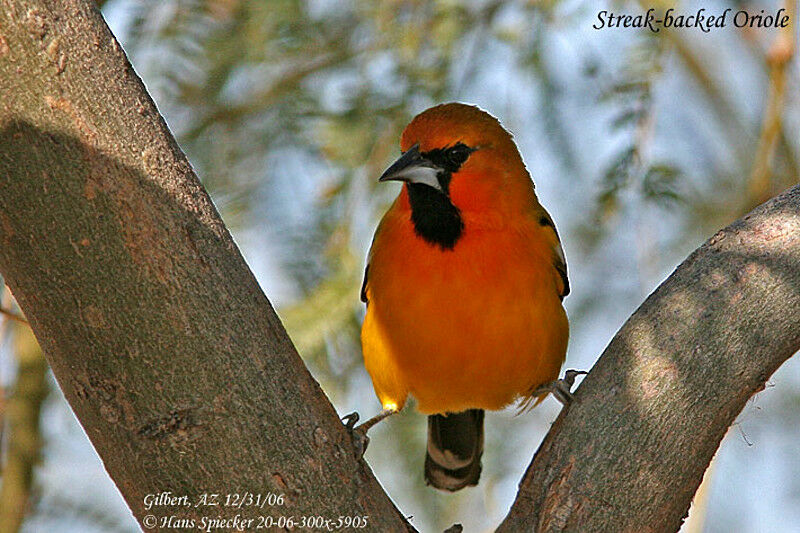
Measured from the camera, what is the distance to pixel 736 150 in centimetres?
621

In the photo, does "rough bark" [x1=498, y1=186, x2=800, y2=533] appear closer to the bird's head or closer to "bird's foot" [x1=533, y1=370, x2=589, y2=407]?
"bird's foot" [x1=533, y1=370, x2=589, y2=407]

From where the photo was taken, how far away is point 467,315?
3.54 metres

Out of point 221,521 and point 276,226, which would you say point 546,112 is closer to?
point 276,226

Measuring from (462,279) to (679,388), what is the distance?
1.16 metres

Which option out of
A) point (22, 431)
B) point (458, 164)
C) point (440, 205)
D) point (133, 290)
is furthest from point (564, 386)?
point (22, 431)

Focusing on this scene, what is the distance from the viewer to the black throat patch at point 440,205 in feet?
12.0

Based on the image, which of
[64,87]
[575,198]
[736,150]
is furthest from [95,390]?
[736,150]

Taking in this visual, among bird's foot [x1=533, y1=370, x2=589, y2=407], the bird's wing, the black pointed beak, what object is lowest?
bird's foot [x1=533, y1=370, x2=589, y2=407]

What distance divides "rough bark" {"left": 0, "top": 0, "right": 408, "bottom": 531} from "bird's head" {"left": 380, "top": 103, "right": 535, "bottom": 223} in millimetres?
1382

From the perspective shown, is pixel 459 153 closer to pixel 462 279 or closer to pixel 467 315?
pixel 462 279

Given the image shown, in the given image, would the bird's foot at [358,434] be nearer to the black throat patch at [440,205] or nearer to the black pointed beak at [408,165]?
the black throat patch at [440,205]

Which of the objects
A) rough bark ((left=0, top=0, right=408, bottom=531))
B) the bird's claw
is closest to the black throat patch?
the bird's claw

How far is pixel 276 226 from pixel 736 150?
3.25 metres

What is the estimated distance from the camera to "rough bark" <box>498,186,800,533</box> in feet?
8.30
